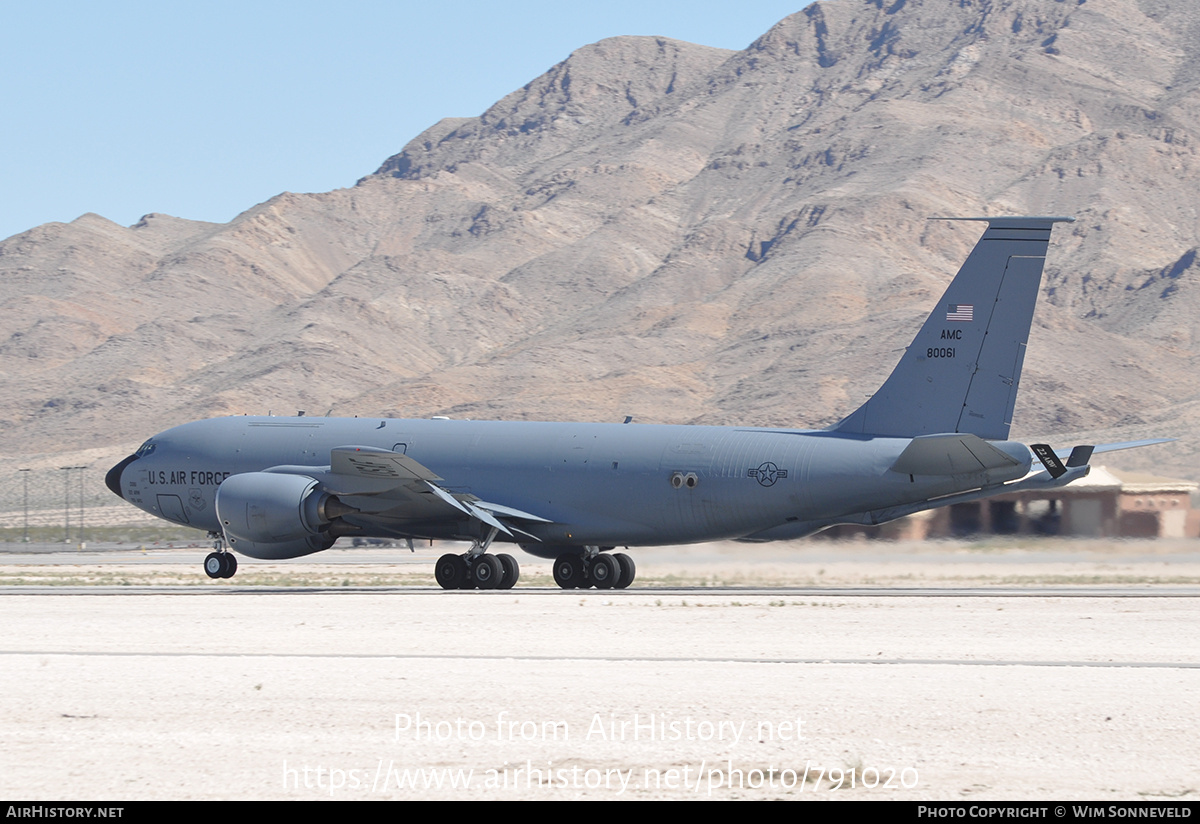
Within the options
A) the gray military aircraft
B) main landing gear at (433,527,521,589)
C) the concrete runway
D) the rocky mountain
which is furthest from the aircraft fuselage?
the rocky mountain

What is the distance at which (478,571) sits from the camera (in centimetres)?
3703

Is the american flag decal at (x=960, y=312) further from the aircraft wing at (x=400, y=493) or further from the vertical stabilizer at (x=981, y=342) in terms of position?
the aircraft wing at (x=400, y=493)

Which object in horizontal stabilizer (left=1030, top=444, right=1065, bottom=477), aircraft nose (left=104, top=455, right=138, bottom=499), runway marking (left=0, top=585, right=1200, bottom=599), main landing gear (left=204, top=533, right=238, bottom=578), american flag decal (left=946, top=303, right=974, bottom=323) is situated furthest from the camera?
aircraft nose (left=104, top=455, right=138, bottom=499)

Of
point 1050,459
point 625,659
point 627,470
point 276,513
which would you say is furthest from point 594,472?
point 625,659

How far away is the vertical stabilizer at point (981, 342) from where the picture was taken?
3288 centimetres

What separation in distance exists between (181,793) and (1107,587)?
27.7 meters

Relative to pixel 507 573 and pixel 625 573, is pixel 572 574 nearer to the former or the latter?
pixel 625 573

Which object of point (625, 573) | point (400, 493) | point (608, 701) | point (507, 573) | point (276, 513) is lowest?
point (625, 573)

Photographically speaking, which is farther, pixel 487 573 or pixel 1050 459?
pixel 487 573

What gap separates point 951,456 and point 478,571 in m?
12.4

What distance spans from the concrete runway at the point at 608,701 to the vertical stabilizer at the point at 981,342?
504cm

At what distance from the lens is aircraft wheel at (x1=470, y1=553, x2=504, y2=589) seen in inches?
1454

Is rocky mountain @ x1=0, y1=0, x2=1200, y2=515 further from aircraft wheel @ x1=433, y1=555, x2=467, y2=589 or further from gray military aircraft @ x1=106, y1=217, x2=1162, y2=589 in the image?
aircraft wheel @ x1=433, y1=555, x2=467, y2=589

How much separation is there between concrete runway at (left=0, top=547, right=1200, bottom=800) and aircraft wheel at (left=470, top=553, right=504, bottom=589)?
268 inches
